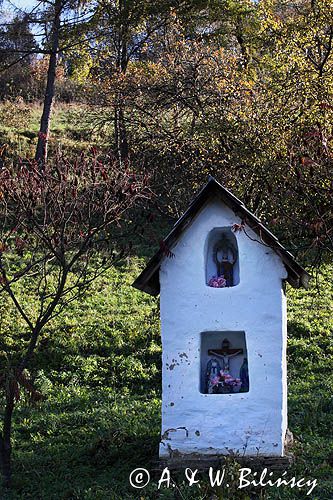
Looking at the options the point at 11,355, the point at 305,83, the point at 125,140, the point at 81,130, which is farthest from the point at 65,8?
the point at 11,355

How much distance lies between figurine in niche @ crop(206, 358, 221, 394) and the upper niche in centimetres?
99

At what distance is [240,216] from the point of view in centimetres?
911

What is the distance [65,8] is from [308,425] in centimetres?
1573

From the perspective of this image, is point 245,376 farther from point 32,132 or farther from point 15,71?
point 15,71

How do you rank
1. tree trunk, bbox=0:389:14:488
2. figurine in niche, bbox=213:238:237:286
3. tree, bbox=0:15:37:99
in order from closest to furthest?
tree trunk, bbox=0:389:14:488 → figurine in niche, bbox=213:238:237:286 → tree, bbox=0:15:37:99

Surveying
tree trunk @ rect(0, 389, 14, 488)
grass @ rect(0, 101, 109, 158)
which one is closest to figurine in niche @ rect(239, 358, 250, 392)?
tree trunk @ rect(0, 389, 14, 488)

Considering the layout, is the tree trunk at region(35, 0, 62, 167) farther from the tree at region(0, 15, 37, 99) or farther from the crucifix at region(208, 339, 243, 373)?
the crucifix at region(208, 339, 243, 373)

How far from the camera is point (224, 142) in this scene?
1390 cm

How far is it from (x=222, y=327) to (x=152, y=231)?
5315 mm

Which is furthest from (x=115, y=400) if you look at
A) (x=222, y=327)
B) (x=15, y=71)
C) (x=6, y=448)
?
(x=15, y=71)

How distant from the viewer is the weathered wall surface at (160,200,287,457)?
29.6 feet

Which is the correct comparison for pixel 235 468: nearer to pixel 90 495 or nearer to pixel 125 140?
pixel 90 495

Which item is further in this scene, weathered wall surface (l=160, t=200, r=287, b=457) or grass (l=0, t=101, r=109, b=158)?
grass (l=0, t=101, r=109, b=158)

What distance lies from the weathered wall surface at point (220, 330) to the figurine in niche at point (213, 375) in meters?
0.24
